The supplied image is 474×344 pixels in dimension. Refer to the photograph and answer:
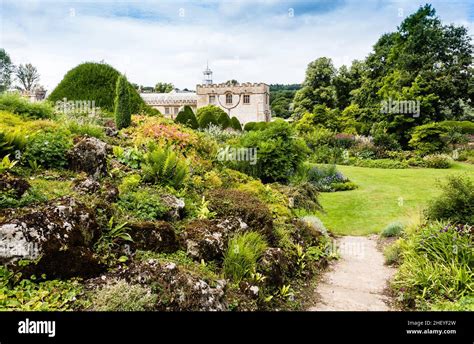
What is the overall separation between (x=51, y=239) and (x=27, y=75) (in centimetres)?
677

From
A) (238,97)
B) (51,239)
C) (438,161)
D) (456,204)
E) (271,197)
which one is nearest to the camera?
(51,239)

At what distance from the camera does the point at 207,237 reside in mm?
4191

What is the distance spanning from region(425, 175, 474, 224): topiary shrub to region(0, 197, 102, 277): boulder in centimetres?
519

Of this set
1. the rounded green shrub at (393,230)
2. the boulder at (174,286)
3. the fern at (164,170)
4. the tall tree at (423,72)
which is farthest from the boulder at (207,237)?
the tall tree at (423,72)

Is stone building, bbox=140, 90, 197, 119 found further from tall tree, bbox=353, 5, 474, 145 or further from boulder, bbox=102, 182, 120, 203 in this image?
boulder, bbox=102, 182, 120, 203

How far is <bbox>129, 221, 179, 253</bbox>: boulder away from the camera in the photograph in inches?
144

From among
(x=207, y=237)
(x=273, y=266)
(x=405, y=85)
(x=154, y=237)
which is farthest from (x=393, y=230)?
(x=405, y=85)

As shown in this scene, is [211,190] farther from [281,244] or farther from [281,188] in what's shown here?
[281,188]

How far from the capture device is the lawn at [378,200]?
8688 millimetres

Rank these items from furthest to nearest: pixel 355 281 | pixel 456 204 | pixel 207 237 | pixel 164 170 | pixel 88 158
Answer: pixel 456 204 < pixel 355 281 < pixel 164 170 < pixel 88 158 < pixel 207 237

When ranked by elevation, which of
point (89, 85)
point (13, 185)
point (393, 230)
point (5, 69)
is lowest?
point (393, 230)

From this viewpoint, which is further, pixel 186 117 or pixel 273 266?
pixel 186 117

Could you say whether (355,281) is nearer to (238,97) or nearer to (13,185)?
(13,185)
